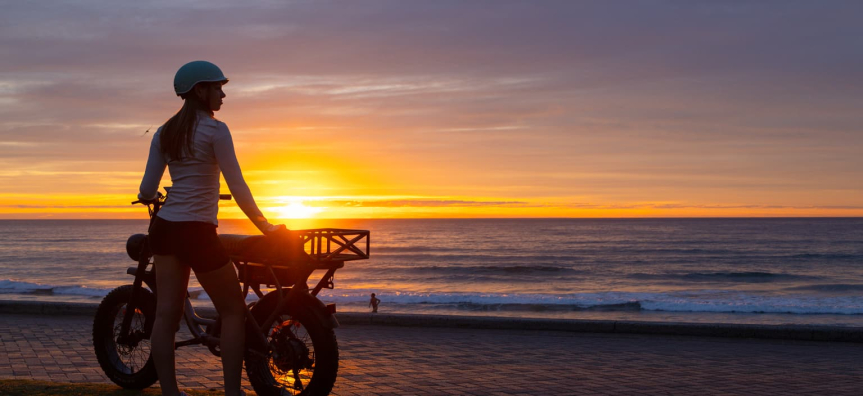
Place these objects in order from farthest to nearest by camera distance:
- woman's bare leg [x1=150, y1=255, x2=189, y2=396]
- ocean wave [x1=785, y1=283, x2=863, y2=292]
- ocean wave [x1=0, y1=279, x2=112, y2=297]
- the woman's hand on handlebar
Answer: ocean wave [x1=785, y1=283, x2=863, y2=292], ocean wave [x1=0, y1=279, x2=112, y2=297], woman's bare leg [x1=150, y1=255, x2=189, y2=396], the woman's hand on handlebar

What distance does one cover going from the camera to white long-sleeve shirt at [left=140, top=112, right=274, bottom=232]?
3576 millimetres

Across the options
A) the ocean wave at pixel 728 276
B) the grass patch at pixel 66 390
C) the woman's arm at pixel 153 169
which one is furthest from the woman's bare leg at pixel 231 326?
the ocean wave at pixel 728 276

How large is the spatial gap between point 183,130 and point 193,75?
10.8 inches

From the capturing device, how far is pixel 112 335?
5.21 metres

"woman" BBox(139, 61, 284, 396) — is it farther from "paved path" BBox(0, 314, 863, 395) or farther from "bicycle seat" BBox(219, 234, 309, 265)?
"paved path" BBox(0, 314, 863, 395)

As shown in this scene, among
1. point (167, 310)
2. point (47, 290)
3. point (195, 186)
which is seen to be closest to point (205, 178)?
point (195, 186)

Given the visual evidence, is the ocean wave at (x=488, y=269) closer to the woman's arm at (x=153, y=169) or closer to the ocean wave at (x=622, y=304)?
the ocean wave at (x=622, y=304)

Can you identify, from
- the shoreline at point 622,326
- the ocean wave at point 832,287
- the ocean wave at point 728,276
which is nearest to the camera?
the shoreline at point 622,326

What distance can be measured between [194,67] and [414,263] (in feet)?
151

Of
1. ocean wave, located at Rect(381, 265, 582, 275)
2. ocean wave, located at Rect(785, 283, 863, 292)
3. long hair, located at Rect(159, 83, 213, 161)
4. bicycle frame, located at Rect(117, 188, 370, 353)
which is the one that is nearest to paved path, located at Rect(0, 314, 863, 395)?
bicycle frame, located at Rect(117, 188, 370, 353)

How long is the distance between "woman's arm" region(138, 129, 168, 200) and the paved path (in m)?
2.20

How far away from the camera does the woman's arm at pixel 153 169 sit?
12.2 feet

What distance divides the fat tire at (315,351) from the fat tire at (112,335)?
0.82 meters

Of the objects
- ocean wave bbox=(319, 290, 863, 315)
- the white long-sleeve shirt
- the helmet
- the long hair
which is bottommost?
ocean wave bbox=(319, 290, 863, 315)
